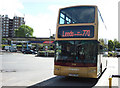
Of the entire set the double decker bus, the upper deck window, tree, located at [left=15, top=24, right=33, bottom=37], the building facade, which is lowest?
the double decker bus

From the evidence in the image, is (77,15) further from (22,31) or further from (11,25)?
(11,25)

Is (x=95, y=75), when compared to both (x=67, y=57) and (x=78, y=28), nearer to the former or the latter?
(x=67, y=57)

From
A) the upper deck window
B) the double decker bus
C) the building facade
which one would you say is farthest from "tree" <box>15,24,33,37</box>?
the double decker bus

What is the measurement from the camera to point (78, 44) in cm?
945

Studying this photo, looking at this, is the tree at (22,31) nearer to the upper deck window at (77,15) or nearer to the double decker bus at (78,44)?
the upper deck window at (77,15)

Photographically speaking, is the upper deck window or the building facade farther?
the building facade

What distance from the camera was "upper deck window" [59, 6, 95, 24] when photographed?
31.2 feet

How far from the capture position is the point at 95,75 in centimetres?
920

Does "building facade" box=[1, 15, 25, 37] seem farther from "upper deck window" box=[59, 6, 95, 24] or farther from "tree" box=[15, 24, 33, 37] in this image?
"upper deck window" box=[59, 6, 95, 24]

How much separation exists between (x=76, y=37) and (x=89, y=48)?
0.98m

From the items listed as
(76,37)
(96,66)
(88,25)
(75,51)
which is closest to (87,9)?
(88,25)

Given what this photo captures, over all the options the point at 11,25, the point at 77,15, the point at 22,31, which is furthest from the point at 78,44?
the point at 11,25

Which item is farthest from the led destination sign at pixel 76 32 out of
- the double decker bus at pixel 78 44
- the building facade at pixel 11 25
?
the building facade at pixel 11 25

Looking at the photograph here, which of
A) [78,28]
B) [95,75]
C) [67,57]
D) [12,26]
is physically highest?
[12,26]
